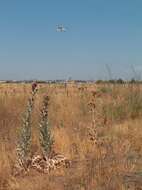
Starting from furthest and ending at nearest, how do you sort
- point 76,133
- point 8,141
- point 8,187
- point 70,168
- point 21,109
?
point 21,109 < point 76,133 < point 8,141 < point 70,168 < point 8,187

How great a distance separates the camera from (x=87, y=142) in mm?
10352

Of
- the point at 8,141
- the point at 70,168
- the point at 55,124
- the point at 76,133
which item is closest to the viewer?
the point at 70,168

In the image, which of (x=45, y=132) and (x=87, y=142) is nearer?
(x=45, y=132)

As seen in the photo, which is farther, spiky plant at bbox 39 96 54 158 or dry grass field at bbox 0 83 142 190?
spiky plant at bbox 39 96 54 158

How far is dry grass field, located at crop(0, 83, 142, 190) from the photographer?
23.8ft

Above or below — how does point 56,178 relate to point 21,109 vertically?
below

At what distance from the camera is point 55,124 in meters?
13.4

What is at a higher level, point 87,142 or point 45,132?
point 45,132

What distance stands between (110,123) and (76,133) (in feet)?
7.42

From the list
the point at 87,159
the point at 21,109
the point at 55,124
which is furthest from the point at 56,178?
the point at 21,109

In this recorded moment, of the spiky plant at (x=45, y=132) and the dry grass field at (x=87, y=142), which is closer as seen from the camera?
the dry grass field at (x=87, y=142)

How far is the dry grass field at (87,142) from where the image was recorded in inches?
286

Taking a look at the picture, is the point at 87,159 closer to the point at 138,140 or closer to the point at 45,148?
the point at 45,148

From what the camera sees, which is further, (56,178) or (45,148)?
(45,148)
